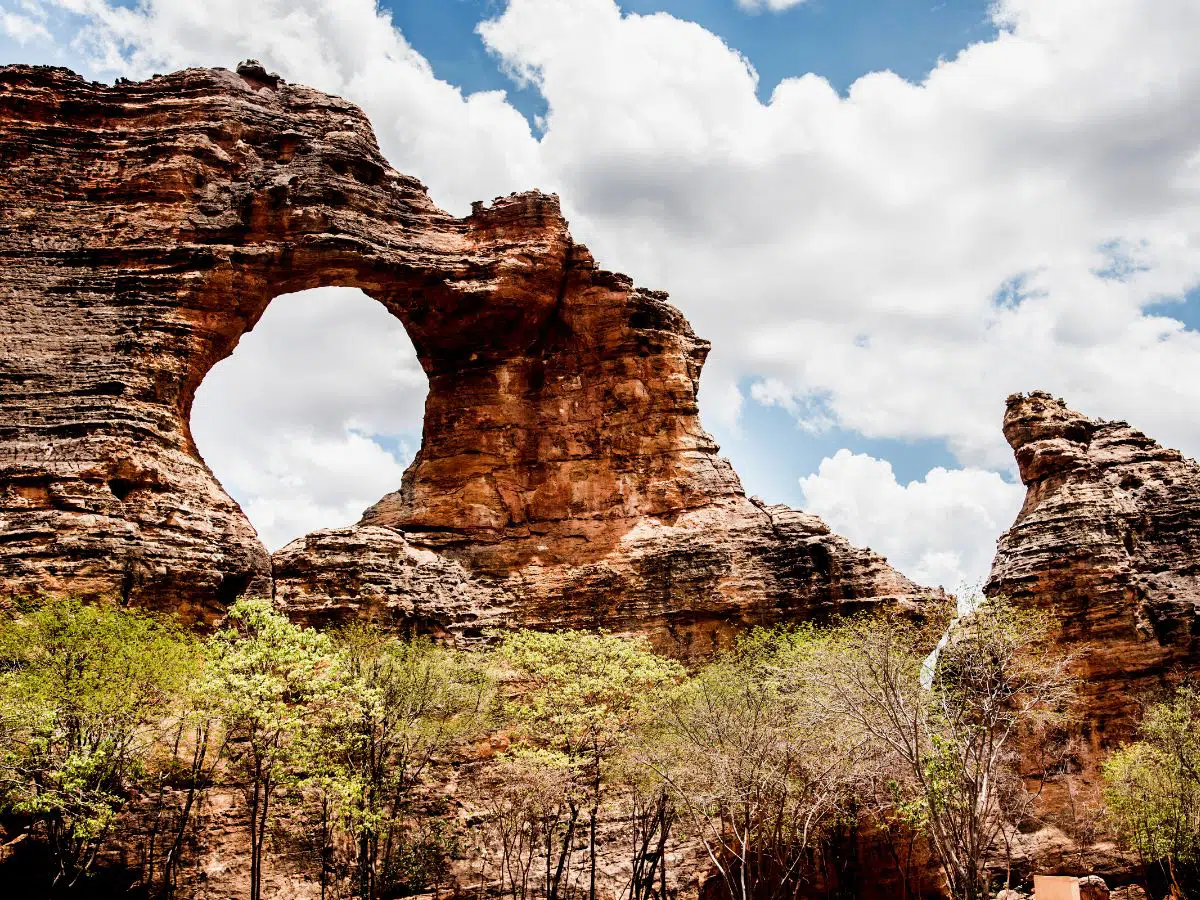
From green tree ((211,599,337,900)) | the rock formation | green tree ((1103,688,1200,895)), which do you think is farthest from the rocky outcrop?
green tree ((211,599,337,900))

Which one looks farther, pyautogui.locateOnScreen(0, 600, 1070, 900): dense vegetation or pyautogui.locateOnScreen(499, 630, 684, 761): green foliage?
pyautogui.locateOnScreen(499, 630, 684, 761): green foliage

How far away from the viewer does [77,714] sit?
25.4 metres

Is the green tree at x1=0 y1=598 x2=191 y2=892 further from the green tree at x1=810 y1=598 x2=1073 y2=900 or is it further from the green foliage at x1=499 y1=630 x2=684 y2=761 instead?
the green tree at x1=810 y1=598 x2=1073 y2=900

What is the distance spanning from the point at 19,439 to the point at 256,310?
36.5 feet

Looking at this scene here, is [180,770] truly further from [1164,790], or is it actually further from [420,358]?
[1164,790]

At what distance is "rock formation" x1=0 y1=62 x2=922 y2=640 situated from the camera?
36.6 meters

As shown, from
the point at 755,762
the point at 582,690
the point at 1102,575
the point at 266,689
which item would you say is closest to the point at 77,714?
the point at 266,689

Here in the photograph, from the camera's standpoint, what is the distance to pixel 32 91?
45656 mm

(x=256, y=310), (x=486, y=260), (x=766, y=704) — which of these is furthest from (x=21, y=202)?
(x=766, y=704)

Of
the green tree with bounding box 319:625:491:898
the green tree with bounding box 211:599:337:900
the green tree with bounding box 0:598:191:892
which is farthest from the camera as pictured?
the green tree with bounding box 319:625:491:898

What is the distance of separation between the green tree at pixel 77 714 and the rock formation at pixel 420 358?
204 inches

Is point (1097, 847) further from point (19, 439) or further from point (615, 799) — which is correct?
point (19, 439)

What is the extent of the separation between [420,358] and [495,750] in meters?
21.2

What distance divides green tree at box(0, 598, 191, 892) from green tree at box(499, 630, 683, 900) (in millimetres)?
11093
